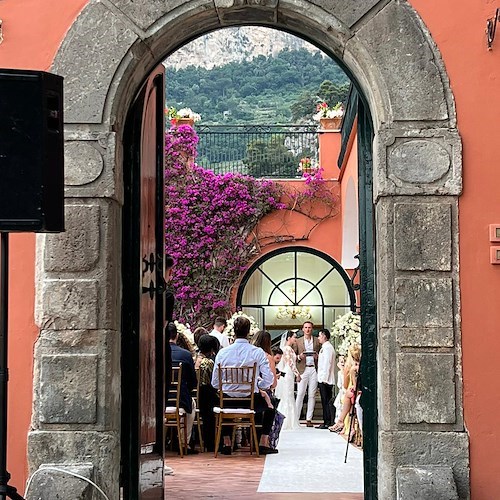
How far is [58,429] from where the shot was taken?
4.79 m

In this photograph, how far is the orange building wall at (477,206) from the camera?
4766 mm

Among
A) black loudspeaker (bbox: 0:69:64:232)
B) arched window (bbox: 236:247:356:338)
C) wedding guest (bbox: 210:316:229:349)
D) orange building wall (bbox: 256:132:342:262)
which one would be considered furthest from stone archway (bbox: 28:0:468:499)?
arched window (bbox: 236:247:356:338)

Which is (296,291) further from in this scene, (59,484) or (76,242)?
(59,484)

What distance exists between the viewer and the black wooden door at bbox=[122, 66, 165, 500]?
209 inches

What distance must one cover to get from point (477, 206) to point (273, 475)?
4.23m

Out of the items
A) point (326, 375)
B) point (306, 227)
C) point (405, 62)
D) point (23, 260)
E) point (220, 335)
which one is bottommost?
point (326, 375)

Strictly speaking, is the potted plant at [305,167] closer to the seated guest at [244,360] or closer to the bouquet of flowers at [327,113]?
the bouquet of flowers at [327,113]

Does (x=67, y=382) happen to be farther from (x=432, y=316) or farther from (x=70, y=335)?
(x=432, y=316)

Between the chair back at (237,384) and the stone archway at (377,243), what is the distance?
509 centimetres

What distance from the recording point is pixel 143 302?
560 centimetres

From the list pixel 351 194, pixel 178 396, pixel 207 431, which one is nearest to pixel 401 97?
pixel 178 396

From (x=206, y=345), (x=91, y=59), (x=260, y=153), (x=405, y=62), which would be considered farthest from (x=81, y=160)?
(x=260, y=153)

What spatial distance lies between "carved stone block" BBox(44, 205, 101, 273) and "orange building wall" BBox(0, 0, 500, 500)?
184 millimetres

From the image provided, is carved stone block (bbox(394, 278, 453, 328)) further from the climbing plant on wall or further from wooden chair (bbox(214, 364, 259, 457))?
the climbing plant on wall
